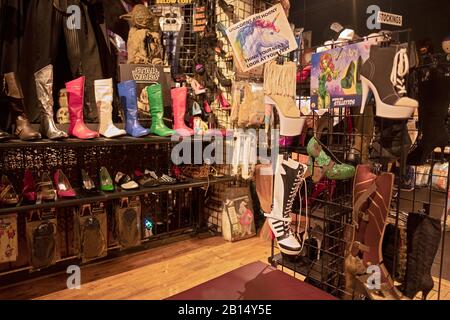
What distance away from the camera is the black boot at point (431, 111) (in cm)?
152

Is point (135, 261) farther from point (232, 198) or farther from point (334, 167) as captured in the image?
point (334, 167)

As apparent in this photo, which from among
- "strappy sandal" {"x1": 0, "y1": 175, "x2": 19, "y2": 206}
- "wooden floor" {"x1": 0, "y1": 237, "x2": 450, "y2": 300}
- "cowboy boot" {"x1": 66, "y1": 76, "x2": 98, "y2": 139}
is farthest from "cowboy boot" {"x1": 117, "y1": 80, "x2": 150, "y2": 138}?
"wooden floor" {"x1": 0, "y1": 237, "x2": 450, "y2": 300}

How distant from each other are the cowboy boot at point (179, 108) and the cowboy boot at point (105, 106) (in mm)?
531

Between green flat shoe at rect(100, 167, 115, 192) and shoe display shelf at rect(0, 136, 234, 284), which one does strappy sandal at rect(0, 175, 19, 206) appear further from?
green flat shoe at rect(100, 167, 115, 192)

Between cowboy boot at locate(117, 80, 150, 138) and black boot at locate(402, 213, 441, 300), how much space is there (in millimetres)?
1848

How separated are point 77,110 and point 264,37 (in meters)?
1.38

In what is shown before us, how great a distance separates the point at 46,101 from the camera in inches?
87.6

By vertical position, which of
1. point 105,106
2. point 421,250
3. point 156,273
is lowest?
point 156,273

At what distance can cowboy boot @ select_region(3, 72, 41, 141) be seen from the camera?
205cm

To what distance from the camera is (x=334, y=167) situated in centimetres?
156

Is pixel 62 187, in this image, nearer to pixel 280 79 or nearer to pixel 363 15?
pixel 280 79

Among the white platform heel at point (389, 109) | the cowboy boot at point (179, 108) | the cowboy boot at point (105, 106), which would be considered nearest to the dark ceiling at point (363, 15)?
the cowboy boot at point (179, 108)

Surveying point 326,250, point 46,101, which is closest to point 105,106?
point 46,101

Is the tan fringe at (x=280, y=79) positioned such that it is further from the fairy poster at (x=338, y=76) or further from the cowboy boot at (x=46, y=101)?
the cowboy boot at (x=46, y=101)
